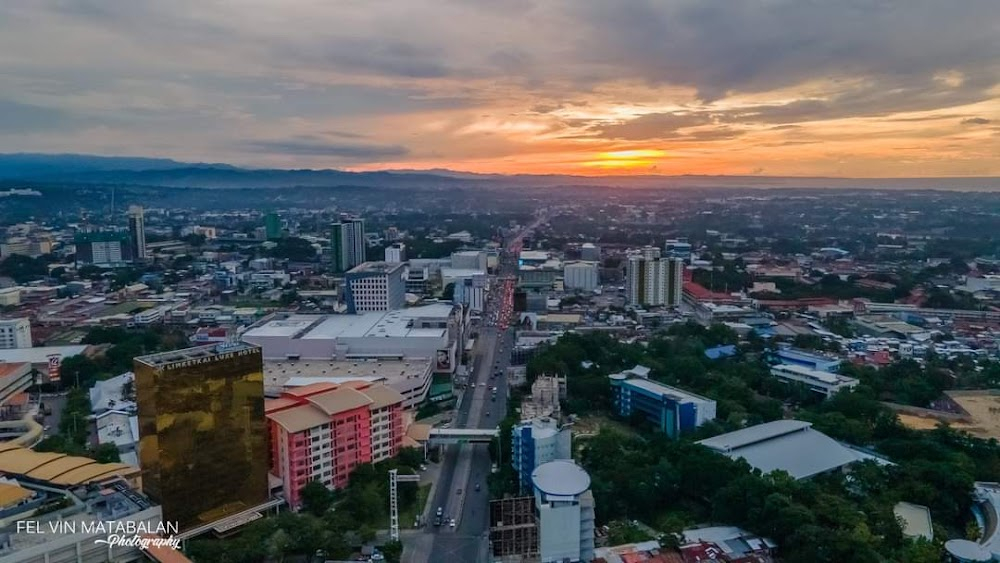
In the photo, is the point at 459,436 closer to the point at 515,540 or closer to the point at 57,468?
the point at 515,540

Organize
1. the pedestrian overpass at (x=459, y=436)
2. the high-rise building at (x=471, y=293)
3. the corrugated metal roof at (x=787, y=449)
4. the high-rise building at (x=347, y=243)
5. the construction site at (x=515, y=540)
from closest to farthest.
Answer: the construction site at (x=515, y=540) → the corrugated metal roof at (x=787, y=449) → the pedestrian overpass at (x=459, y=436) → the high-rise building at (x=471, y=293) → the high-rise building at (x=347, y=243)

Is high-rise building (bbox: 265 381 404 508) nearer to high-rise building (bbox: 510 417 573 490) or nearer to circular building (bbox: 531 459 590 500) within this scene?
high-rise building (bbox: 510 417 573 490)

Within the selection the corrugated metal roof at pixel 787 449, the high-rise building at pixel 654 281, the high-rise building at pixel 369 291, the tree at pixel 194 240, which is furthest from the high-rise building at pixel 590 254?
the corrugated metal roof at pixel 787 449

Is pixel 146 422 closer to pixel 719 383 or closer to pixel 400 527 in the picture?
pixel 400 527

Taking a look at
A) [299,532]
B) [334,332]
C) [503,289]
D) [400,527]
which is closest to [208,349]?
[299,532]

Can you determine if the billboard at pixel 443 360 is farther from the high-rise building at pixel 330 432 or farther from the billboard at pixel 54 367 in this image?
the billboard at pixel 54 367

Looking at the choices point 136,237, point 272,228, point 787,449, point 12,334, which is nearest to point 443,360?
point 787,449
